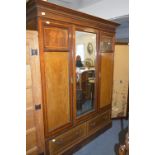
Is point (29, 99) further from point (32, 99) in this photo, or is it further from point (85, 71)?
point (85, 71)

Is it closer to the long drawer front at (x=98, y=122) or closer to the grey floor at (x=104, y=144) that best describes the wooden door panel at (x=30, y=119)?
the grey floor at (x=104, y=144)

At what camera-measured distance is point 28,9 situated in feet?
5.71

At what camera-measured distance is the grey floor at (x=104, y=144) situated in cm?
231

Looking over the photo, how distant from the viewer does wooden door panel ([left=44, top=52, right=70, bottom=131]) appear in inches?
72.0

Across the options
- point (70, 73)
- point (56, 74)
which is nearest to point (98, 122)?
point (70, 73)

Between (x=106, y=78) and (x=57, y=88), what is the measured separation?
3.90 feet

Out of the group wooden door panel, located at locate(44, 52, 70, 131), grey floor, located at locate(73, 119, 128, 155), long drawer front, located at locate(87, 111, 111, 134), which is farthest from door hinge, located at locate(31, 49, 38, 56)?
grey floor, located at locate(73, 119, 128, 155)

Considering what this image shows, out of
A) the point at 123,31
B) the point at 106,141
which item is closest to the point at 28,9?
the point at 106,141

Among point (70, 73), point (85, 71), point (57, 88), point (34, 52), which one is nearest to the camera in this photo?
point (34, 52)

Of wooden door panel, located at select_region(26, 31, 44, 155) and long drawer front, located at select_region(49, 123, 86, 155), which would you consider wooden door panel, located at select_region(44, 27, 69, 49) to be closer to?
wooden door panel, located at select_region(26, 31, 44, 155)

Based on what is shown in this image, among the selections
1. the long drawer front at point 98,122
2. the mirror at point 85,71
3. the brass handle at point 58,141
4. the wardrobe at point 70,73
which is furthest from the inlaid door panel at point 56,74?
the long drawer front at point 98,122

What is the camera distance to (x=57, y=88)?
1.94 m
